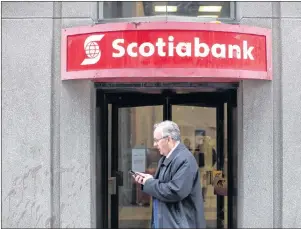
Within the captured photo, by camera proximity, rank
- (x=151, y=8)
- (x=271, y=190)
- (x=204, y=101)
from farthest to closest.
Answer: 1. (x=204, y=101)
2. (x=151, y=8)
3. (x=271, y=190)

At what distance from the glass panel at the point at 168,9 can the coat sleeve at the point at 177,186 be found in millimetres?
3968

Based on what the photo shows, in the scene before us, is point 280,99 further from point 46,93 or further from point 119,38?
point 46,93

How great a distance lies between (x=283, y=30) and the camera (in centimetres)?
802

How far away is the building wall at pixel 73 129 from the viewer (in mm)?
7938

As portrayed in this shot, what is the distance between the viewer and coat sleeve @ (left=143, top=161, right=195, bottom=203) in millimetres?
4953

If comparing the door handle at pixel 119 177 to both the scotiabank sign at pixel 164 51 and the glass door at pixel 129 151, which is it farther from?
the scotiabank sign at pixel 164 51

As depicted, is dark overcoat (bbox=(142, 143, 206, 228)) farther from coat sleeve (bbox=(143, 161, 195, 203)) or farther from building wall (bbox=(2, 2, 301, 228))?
building wall (bbox=(2, 2, 301, 228))

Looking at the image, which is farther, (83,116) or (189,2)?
(189,2)

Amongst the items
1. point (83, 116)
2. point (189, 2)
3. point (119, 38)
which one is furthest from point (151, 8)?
point (83, 116)

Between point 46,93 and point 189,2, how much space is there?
2.58 metres

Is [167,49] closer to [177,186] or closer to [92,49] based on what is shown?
[92,49]

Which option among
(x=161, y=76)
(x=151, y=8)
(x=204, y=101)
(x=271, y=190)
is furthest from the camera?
(x=204, y=101)

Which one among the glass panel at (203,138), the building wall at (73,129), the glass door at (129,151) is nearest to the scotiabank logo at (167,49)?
Answer: the building wall at (73,129)

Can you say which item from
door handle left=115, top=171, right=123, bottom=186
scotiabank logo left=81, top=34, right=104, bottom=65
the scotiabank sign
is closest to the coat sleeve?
the scotiabank sign
